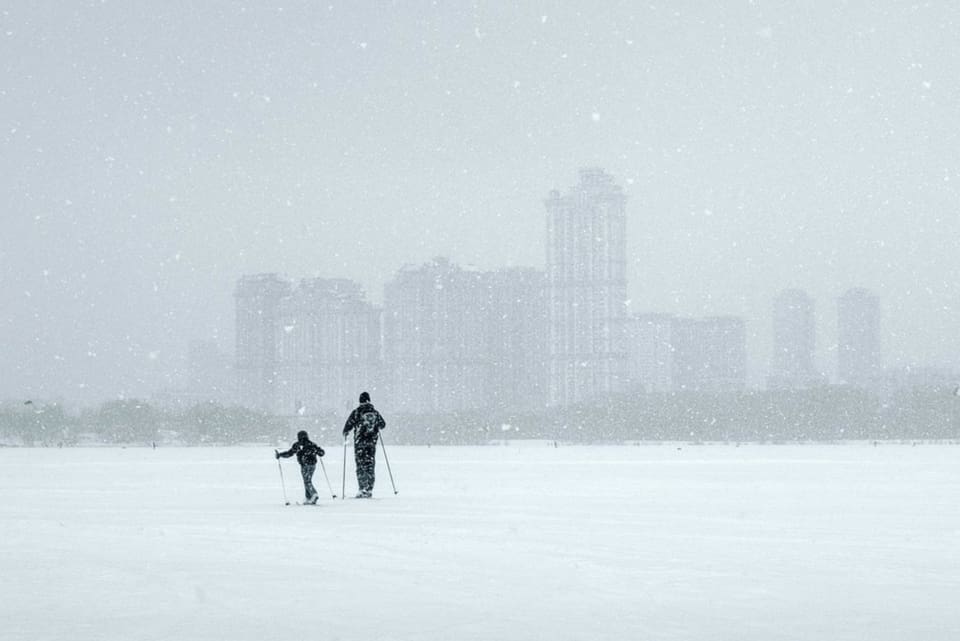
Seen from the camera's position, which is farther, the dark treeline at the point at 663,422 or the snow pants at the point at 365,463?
the dark treeline at the point at 663,422

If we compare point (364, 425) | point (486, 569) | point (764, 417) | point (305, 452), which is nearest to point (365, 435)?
point (364, 425)

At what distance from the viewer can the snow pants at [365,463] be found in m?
24.1

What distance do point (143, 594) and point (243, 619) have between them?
166 centimetres

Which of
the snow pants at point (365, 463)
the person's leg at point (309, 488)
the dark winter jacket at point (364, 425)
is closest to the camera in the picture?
the person's leg at point (309, 488)

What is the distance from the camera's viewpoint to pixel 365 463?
24344mm

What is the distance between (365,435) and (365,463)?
0.74 metres

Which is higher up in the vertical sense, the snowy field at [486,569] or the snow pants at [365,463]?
the snow pants at [365,463]

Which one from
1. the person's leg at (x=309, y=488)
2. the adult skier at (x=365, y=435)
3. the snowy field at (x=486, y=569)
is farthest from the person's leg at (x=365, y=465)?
the person's leg at (x=309, y=488)

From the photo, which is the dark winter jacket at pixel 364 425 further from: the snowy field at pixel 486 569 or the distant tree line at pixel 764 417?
the distant tree line at pixel 764 417

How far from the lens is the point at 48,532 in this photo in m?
17.2

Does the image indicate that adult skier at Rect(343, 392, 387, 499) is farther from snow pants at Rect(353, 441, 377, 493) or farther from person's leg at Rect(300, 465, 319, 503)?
person's leg at Rect(300, 465, 319, 503)

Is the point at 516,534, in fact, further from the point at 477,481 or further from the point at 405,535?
the point at 477,481

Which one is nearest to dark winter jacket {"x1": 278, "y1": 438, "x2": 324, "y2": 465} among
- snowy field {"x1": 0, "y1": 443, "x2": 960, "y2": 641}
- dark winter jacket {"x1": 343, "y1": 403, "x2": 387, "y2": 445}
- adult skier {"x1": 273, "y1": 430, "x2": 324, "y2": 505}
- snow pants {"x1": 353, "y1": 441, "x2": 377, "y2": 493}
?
adult skier {"x1": 273, "y1": 430, "x2": 324, "y2": 505}

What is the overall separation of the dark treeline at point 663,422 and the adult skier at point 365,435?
14256 centimetres
